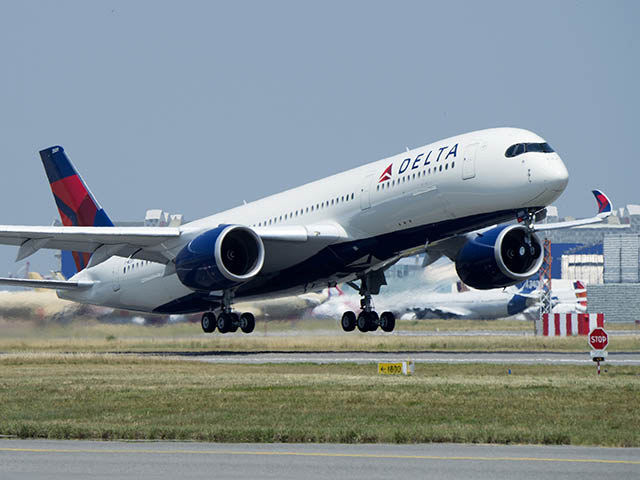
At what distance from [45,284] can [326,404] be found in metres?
26.7

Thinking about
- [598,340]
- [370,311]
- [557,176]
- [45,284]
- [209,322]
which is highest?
[557,176]

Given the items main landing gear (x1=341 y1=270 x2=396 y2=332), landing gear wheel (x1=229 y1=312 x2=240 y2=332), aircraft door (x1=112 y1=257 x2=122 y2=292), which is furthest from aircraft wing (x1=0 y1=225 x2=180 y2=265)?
main landing gear (x1=341 y1=270 x2=396 y2=332)

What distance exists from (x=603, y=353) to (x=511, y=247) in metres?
8.20

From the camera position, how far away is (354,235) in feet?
124

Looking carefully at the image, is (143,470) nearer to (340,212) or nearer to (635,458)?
(635,458)

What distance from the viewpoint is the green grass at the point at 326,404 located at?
1783 centimetres

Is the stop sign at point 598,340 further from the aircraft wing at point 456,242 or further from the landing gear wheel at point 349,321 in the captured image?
the landing gear wheel at point 349,321

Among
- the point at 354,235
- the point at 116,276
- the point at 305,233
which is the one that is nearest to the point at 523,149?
the point at 354,235

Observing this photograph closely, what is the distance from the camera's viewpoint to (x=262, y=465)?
13961 millimetres

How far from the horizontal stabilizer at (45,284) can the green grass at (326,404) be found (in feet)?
31.9

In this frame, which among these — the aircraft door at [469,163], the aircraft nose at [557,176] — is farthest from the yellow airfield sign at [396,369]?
the aircraft nose at [557,176]

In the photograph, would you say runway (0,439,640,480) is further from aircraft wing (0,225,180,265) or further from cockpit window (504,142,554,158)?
aircraft wing (0,225,180,265)

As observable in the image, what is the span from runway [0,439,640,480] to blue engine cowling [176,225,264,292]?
19.8 metres

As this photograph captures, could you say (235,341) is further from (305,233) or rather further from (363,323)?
(305,233)
